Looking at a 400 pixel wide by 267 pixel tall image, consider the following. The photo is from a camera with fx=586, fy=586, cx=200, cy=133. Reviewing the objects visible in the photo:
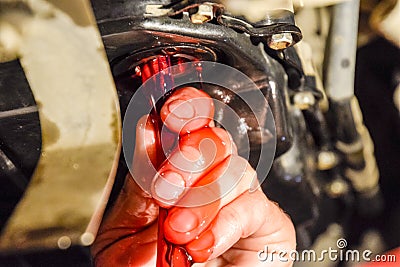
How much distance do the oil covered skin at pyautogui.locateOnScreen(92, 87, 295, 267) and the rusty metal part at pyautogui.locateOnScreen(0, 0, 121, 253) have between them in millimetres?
57

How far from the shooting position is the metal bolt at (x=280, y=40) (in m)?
0.54

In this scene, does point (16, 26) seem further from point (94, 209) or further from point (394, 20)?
point (394, 20)

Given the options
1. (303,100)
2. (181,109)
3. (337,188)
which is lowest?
(337,188)

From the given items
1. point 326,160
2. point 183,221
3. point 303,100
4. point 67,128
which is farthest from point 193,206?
point 326,160

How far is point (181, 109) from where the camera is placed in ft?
1.81

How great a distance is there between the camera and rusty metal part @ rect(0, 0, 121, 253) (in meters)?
0.49

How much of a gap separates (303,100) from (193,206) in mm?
274

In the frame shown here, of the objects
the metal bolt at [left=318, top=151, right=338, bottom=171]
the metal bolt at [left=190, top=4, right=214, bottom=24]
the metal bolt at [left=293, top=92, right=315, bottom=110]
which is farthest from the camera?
the metal bolt at [left=318, top=151, right=338, bottom=171]

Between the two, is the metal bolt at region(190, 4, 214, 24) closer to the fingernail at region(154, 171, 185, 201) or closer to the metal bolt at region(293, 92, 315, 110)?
the fingernail at region(154, 171, 185, 201)

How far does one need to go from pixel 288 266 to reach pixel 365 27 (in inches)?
15.3

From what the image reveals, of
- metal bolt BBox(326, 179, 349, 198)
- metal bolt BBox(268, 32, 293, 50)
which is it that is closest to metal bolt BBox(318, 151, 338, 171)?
metal bolt BBox(326, 179, 349, 198)

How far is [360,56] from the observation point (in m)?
0.92

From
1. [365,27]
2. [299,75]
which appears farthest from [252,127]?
[365,27]

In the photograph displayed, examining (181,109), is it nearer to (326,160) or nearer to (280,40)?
(280,40)
